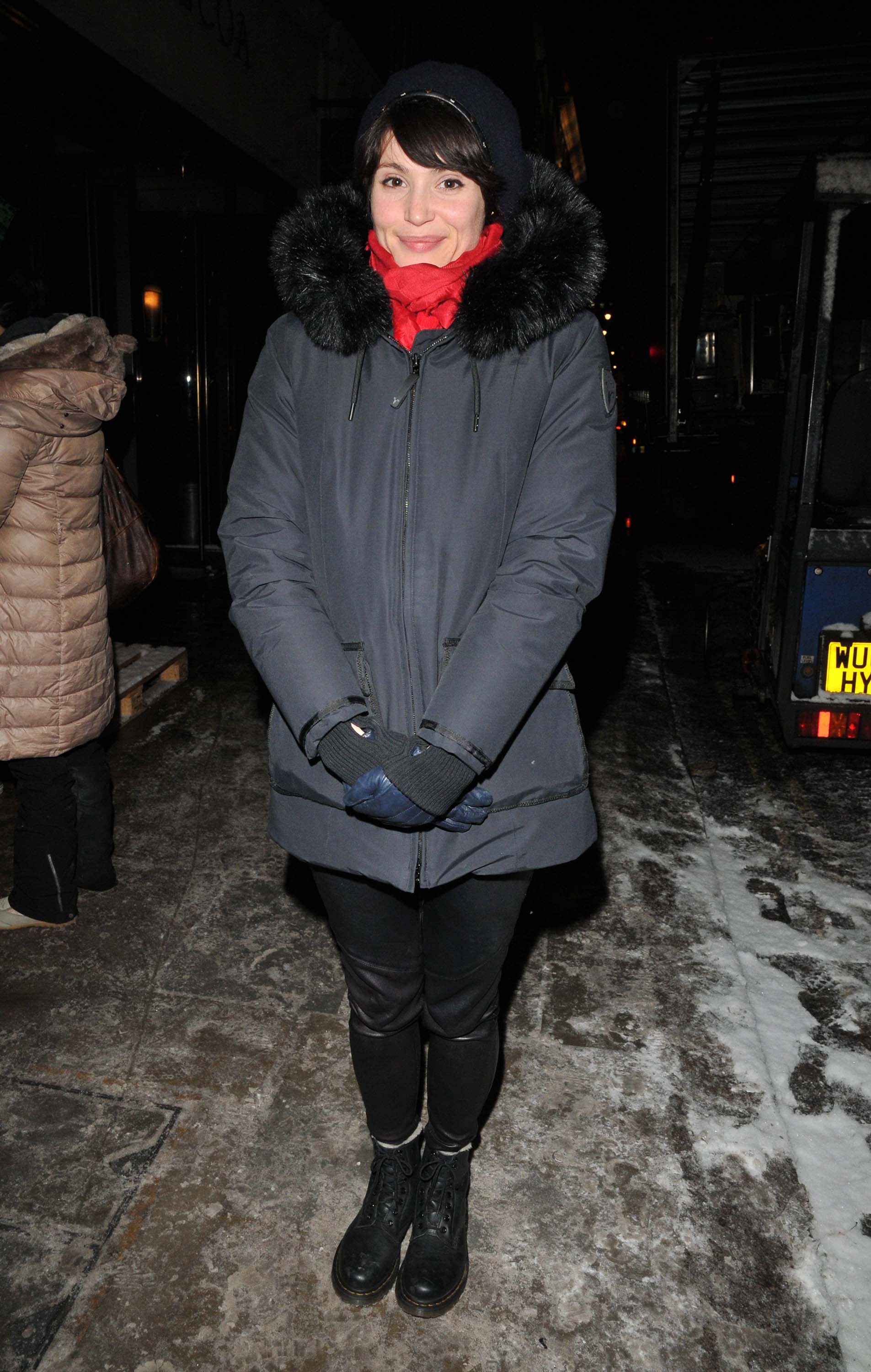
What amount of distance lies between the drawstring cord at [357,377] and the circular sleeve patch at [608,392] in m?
0.48

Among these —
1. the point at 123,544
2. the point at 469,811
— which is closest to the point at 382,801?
the point at 469,811

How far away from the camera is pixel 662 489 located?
1360 cm

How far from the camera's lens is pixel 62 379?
321 cm

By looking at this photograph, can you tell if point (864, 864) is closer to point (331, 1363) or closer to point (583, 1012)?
point (583, 1012)

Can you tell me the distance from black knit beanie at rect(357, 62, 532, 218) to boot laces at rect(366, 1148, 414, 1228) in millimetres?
2127

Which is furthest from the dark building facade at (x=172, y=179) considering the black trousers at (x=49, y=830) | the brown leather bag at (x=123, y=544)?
the black trousers at (x=49, y=830)

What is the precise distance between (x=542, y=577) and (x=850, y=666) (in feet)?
11.8

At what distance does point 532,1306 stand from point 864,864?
273 centimetres

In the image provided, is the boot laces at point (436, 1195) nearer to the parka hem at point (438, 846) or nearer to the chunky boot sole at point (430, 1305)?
the chunky boot sole at point (430, 1305)

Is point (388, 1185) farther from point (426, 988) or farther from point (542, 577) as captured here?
point (542, 577)

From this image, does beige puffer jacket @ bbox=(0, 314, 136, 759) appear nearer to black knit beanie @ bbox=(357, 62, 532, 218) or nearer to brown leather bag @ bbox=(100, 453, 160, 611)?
brown leather bag @ bbox=(100, 453, 160, 611)

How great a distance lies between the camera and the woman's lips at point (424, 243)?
1925 millimetres

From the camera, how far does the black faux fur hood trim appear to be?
1.86m

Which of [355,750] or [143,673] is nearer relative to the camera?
[355,750]
